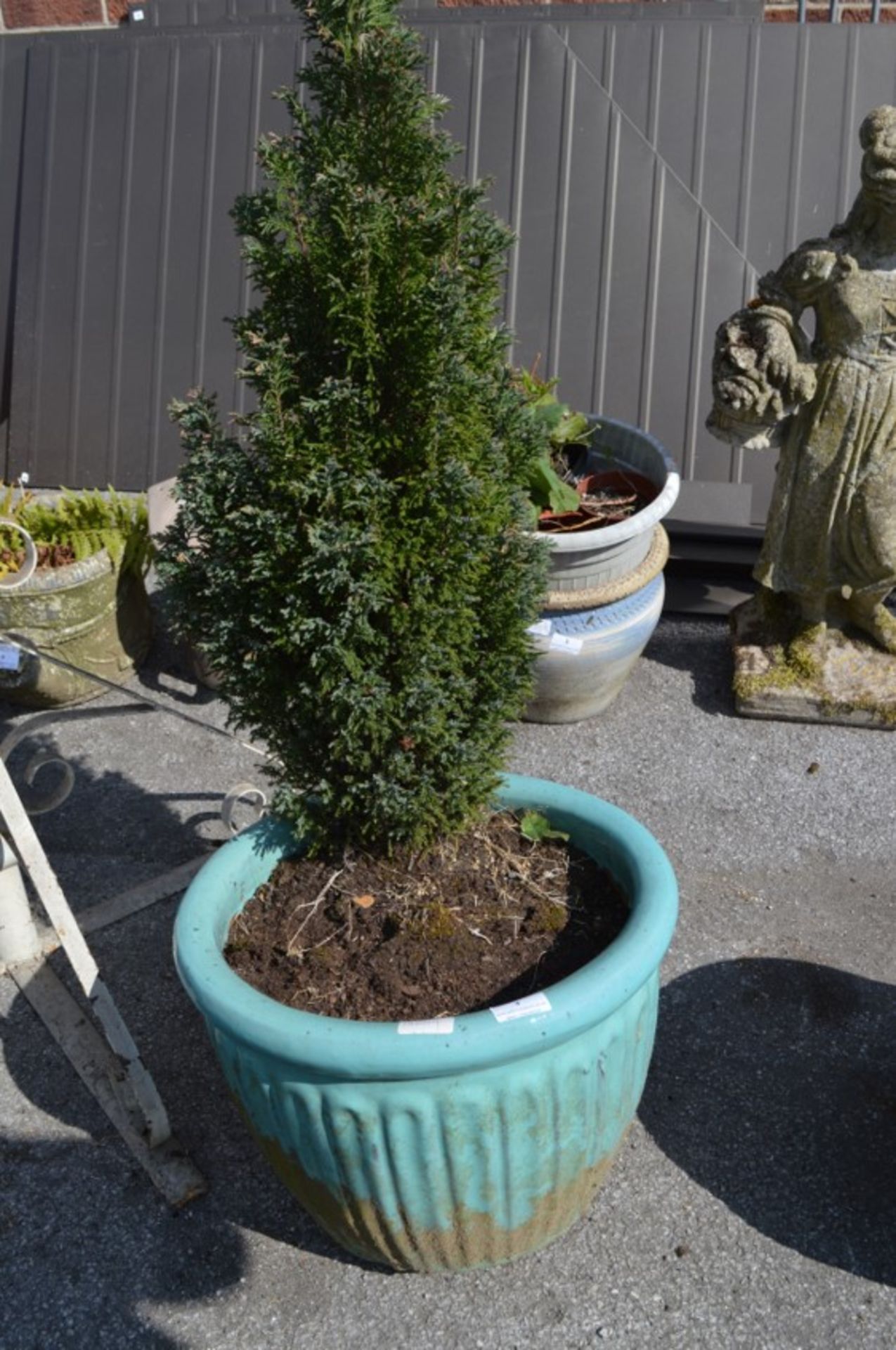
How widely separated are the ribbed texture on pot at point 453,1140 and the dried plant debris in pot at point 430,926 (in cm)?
19

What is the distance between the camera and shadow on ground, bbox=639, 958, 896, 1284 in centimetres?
281

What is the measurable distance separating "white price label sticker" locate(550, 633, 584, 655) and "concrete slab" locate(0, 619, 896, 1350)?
0.45m

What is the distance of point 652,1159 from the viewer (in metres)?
2.96

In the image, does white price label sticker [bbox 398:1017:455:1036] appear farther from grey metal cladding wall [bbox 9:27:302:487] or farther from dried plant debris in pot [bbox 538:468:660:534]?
grey metal cladding wall [bbox 9:27:302:487]

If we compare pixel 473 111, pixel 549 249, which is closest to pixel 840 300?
pixel 549 249

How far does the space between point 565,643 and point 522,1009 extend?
228 cm

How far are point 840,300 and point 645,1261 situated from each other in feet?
9.37

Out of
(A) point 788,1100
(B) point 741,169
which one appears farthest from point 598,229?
(A) point 788,1100

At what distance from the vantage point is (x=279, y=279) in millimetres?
2451

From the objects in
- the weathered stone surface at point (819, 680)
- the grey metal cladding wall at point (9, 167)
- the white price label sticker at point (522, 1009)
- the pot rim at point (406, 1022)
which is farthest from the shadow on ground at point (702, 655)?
the grey metal cladding wall at point (9, 167)

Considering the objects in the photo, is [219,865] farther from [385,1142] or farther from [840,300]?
[840,300]

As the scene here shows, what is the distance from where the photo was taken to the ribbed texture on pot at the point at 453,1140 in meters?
2.35

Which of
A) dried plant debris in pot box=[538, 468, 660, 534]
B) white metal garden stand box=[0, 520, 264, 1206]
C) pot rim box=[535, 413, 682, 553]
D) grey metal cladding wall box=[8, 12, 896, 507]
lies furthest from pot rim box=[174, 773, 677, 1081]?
grey metal cladding wall box=[8, 12, 896, 507]

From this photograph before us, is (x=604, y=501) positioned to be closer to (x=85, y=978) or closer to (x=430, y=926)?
(x=430, y=926)
